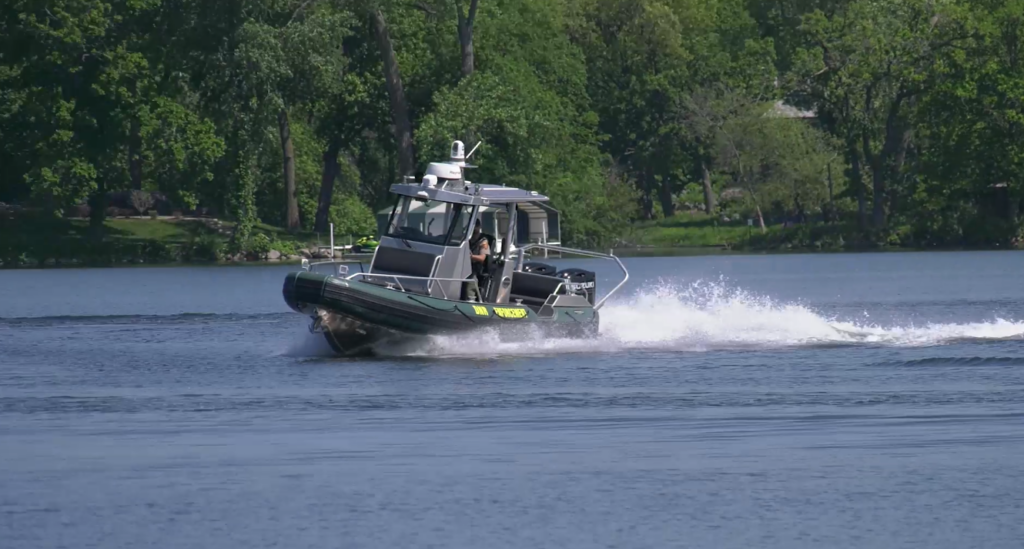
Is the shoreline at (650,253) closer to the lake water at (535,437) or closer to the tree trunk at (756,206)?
the tree trunk at (756,206)

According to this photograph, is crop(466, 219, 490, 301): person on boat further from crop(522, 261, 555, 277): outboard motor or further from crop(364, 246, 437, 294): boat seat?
crop(522, 261, 555, 277): outboard motor

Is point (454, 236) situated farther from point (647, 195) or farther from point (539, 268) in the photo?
point (647, 195)

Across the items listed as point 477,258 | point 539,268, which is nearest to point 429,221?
point 477,258

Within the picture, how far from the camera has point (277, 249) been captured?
236ft

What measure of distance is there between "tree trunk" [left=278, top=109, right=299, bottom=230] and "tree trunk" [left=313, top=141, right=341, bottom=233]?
38.0 inches

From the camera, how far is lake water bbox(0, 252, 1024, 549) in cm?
1616

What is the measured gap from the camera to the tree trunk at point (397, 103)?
66812 millimetres

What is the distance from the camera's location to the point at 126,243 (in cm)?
7350

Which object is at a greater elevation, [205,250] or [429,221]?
[429,221]

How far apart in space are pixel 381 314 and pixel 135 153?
164 feet

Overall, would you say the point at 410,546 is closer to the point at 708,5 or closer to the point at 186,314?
the point at 186,314

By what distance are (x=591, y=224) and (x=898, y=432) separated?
176 feet

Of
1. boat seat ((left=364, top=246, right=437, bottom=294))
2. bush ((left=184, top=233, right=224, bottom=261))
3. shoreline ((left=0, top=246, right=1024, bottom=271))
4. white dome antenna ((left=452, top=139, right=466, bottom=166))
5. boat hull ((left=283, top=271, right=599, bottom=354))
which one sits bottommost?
shoreline ((left=0, top=246, right=1024, bottom=271))

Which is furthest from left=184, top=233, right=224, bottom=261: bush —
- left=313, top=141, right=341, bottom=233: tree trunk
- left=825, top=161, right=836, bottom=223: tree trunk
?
left=825, top=161, right=836, bottom=223: tree trunk
